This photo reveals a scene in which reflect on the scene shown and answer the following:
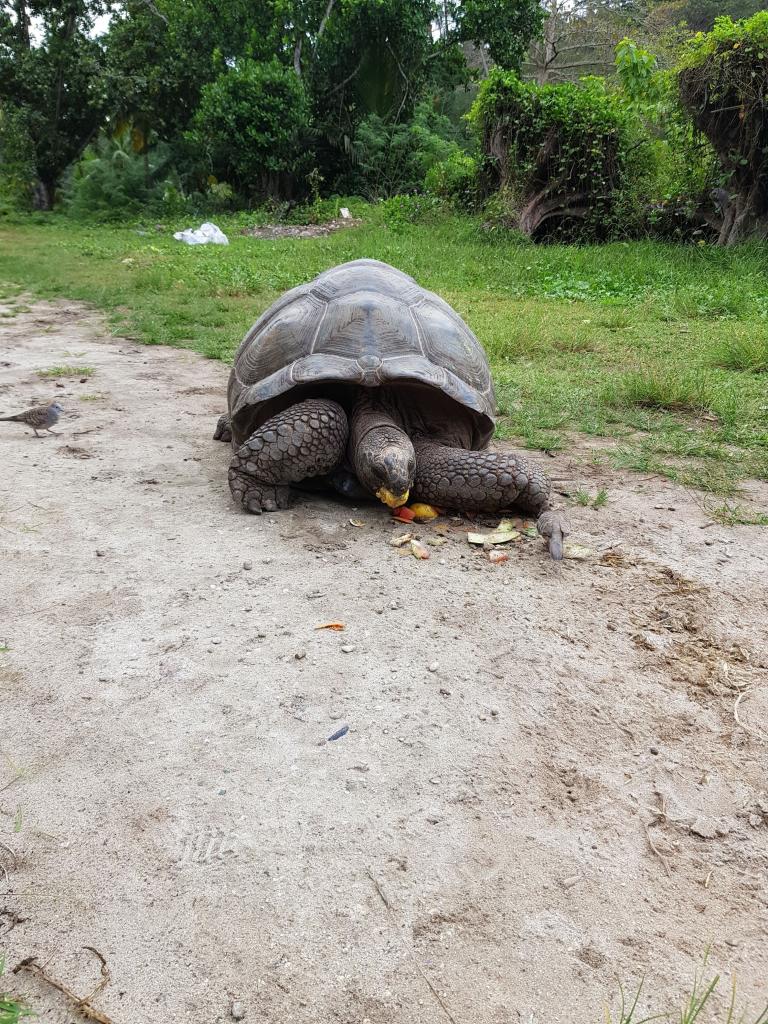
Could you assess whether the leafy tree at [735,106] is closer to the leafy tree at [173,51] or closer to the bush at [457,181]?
the bush at [457,181]

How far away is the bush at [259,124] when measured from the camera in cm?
1508

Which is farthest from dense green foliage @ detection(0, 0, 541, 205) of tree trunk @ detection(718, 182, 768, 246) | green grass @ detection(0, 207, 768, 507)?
tree trunk @ detection(718, 182, 768, 246)

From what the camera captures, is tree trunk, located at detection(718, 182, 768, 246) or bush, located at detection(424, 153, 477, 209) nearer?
tree trunk, located at detection(718, 182, 768, 246)

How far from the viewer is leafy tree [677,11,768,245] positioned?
299 inches

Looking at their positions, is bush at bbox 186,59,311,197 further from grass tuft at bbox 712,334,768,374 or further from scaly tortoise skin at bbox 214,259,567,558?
scaly tortoise skin at bbox 214,259,567,558

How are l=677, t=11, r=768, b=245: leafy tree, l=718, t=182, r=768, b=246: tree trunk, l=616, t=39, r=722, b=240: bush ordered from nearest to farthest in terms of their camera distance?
1. l=677, t=11, r=768, b=245: leafy tree
2. l=718, t=182, r=768, b=246: tree trunk
3. l=616, t=39, r=722, b=240: bush

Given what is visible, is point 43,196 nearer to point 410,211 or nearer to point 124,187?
point 124,187

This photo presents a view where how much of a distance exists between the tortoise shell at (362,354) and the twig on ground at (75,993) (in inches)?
78.7

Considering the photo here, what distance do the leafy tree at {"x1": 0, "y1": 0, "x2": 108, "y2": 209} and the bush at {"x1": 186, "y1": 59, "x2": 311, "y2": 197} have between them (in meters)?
3.59

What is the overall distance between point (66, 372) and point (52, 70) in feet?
55.0

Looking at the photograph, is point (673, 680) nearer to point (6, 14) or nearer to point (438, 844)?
point (438, 844)

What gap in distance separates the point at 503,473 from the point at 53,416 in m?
2.11

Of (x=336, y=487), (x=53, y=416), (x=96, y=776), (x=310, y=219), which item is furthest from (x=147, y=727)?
(x=310, y=219)

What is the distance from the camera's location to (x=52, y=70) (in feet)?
57.3
